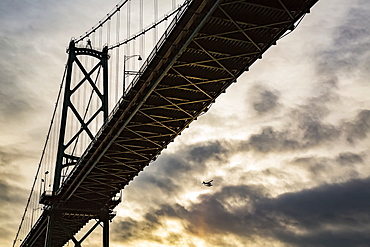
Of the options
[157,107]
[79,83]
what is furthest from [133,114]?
[79,83]

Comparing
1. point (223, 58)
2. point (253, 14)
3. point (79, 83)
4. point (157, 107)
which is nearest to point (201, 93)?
point (157, 107)

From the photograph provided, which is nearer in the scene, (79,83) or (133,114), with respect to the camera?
(133,114)

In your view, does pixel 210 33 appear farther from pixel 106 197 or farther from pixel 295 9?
pixel 106 197

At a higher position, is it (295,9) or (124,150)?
(124,150)

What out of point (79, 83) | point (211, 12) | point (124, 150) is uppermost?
point (79, 83)

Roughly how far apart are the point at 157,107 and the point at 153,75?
3.91 meters

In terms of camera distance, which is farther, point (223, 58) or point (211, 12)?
point (223, 58)

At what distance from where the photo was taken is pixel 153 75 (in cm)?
3656

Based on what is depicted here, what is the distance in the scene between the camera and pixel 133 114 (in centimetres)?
4125

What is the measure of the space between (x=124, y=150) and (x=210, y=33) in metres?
20.4

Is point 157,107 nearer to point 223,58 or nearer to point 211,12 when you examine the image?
point 223,58

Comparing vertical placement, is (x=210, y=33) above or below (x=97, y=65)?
below

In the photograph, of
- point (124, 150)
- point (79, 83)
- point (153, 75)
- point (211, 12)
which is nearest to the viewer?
point (211, 12)

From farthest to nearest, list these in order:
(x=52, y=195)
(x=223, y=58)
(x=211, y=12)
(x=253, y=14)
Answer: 1. (x=52, y=195)
2. (x=223, y=58)
3. (x=253, y=14)
4. (x=211, y=12)
